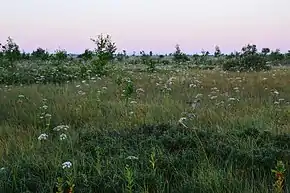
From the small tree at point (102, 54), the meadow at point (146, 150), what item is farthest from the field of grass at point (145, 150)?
the small tree at point (102, 54)

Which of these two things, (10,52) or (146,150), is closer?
(146,150)

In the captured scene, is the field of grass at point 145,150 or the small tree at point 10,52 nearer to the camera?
the field of grass at point 145,150

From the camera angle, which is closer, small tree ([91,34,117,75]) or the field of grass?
the field of grass

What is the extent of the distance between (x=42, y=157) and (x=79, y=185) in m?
0.87

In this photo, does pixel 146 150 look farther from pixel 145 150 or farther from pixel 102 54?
pixel 102 54

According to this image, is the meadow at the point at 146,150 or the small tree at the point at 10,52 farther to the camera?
the small tree at the point at 10,52

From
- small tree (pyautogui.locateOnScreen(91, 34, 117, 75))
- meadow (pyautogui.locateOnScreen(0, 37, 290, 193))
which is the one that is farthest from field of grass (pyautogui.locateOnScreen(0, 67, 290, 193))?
small tree (pyautogui.locateOnScreen(91, 34, 117, 75))

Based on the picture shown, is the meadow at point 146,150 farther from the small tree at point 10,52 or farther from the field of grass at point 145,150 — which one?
the small tree at point 10,52

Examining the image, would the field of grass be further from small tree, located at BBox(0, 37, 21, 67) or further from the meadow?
small tree, located at BBox(0, 37, 21, 67)

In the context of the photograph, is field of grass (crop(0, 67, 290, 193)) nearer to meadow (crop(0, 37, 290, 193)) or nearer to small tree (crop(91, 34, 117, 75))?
meadow (crop(0, 37, 290, 193))

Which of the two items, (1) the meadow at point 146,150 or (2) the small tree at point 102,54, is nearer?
(1) the meadow at point 146,150

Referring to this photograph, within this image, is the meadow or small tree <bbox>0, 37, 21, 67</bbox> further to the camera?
small tree <bbox>0, 37, 21, 67</bbox>

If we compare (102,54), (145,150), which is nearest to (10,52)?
(102,54)

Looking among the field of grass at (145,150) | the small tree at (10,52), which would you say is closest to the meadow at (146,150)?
the field of grass at (145,150)
